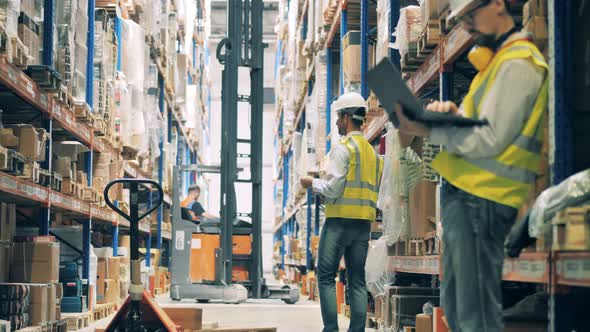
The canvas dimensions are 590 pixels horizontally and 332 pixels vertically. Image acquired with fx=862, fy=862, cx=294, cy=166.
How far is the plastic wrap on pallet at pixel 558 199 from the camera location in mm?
2920

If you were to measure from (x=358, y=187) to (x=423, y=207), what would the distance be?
483 millimetres

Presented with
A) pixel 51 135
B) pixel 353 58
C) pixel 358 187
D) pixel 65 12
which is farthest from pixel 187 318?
pixel 353 58

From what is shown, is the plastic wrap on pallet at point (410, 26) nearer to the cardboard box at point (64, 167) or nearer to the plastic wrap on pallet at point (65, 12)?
the plastic wrap on pallet at point (65, 12)

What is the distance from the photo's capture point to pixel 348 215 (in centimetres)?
535

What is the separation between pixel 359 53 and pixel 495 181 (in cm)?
609

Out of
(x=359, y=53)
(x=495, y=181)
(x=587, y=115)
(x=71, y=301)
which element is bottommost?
(x=71, y=301)

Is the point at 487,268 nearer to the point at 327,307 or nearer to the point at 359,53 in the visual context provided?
the point at 327,307

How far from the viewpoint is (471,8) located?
2.66 metres

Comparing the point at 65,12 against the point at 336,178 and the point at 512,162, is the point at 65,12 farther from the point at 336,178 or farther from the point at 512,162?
the point at 512,162

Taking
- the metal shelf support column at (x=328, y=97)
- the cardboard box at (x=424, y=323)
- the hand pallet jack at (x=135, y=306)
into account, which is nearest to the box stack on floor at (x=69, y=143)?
the hand pallet jack at (x=135, y=306)

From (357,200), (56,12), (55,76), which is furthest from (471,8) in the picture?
(56,12)

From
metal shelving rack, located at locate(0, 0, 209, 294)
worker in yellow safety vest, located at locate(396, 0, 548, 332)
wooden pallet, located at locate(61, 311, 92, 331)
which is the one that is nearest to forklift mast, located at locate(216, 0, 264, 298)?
metal shelving rack, located at locate(0, 0, 209, 294)

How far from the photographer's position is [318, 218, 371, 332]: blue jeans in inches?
208

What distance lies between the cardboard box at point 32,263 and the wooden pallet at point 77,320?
0.73 m
